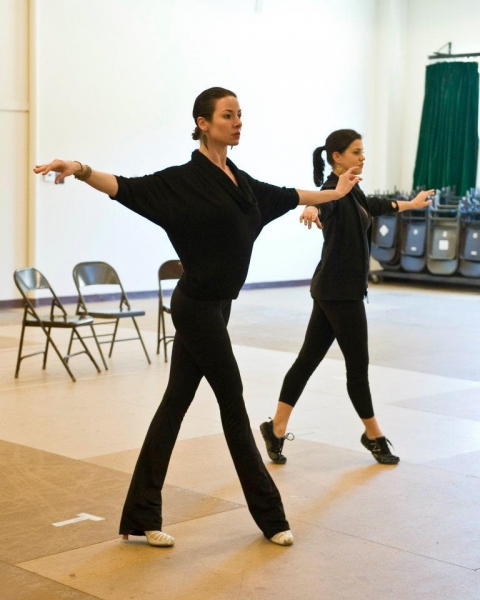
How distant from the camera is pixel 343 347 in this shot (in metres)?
4.98

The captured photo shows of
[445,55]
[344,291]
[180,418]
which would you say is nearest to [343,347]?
[344,291]

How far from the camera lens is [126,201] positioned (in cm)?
352

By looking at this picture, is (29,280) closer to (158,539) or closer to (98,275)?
(98,275)

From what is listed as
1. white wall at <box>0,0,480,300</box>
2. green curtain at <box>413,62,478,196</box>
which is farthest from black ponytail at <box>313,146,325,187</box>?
green curtain at <box>413,62,478,196</box>

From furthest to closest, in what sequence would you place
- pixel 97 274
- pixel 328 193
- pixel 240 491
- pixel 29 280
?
pixel 97 274
pixel 29 280
pixel 240 491
pixel 328 193

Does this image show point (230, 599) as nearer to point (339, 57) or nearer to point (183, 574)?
point (183, 574)

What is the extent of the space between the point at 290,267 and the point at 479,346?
6.16 m

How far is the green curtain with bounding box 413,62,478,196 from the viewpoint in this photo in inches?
615

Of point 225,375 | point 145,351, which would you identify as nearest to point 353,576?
point 225,375

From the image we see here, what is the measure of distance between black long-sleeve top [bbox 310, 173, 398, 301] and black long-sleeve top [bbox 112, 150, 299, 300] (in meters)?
1.25

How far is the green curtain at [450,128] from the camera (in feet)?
51.3

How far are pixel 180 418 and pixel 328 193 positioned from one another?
43.3 inches

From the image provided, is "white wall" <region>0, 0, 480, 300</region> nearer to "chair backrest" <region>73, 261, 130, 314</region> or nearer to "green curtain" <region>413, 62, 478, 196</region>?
"green curtain" <region>413, 62, 478, 196</region>

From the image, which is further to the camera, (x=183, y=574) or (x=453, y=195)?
(x=453, y=195)
